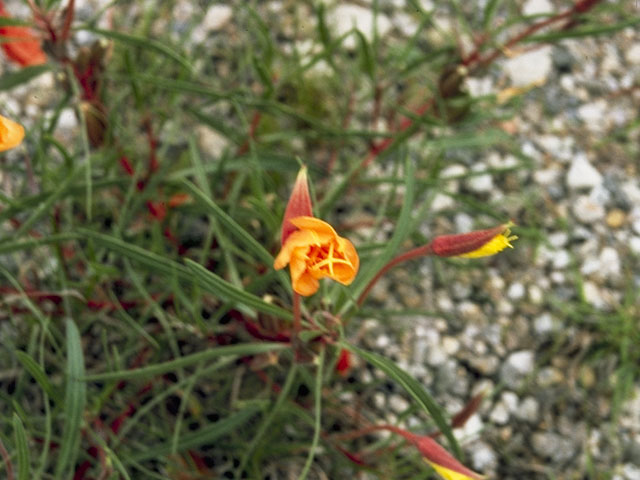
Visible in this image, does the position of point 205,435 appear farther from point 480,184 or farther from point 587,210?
point 587,210

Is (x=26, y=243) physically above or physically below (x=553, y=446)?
above

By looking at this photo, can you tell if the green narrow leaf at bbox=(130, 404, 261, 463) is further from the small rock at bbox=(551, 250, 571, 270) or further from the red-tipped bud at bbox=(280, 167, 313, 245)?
the small rock at bbox=(551, 250, 571, 270)

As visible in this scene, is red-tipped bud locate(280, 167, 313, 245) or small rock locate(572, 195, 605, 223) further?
small rock locate(572, 195, 605, 223)

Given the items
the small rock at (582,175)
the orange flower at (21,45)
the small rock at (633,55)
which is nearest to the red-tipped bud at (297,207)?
the orange flower at (21,45)

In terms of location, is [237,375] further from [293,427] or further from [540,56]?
[540,56]

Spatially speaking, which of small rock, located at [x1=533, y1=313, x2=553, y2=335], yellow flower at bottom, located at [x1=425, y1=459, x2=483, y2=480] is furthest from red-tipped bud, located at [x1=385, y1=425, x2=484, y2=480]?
small rock, located at [x1=533, y1=313, x2=553, y2=335]

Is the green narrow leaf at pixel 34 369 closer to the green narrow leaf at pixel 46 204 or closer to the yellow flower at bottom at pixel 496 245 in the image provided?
the green narrow leaf at pixel 46 204

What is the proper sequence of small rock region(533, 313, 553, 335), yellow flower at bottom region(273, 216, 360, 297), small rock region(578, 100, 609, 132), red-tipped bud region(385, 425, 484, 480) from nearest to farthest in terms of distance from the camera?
1. yellow flower at bottom region(273, 216, 360, 297)
2. red-tipped bud region(385, 425, 484, 480)
3. small rock region(533, 313, 553, 335)
4. small rock region(578, 100, 609, 132)

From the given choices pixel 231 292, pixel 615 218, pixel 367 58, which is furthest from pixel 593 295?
pixel 231 292
